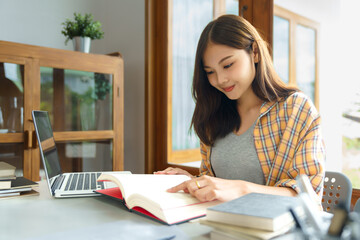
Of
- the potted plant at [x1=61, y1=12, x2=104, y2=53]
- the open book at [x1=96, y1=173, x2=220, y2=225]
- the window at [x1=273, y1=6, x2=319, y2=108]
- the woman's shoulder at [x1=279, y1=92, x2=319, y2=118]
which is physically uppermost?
the potted plant at [x1=61, y1=12, x2=104, y2=53]

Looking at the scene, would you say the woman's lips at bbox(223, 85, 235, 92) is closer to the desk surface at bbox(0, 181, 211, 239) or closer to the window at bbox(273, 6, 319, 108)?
the desk surface at bbox(0, 181, 211, 239)

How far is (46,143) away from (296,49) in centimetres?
150

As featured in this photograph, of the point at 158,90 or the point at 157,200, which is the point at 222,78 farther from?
the point at 158,90

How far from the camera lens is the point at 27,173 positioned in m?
1.85

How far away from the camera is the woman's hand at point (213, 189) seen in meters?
0.74

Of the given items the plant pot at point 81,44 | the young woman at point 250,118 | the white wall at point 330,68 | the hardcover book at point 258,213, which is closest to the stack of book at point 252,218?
the hardcover book at point 258,213

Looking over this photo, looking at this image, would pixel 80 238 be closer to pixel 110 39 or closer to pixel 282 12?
pixel 282 12

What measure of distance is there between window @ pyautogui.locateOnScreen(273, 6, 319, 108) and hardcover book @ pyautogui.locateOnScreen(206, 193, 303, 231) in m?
1.30

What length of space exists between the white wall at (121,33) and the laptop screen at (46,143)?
4.04ft

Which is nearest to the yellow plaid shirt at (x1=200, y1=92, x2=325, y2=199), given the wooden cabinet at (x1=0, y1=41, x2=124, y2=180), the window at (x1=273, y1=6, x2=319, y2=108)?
the window at (x1=273, y1=6, x2=319, y2=108)

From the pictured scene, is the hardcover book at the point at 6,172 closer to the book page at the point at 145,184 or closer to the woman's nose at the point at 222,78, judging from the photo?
the book page at the point at 145,184

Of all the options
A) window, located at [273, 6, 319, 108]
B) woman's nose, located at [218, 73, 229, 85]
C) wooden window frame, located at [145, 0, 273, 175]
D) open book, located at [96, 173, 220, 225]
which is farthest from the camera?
wooden window frame, located at [145, 0, 273, 175]

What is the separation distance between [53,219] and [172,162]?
163 centimetres

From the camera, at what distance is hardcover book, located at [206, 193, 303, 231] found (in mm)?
535
